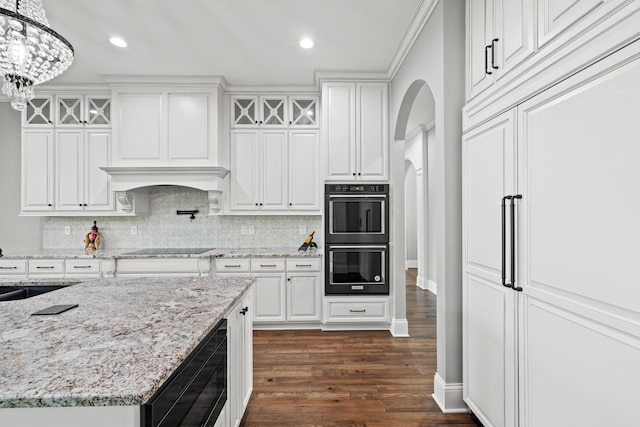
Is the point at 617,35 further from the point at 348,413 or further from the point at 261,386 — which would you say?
the point at 261,386

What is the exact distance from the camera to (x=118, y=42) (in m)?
3.03

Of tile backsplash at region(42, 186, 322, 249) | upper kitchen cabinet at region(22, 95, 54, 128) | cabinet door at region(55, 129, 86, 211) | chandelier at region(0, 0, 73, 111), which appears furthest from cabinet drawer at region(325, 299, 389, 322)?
upper kitchen cabinet at region(22, 95, 54, 128)

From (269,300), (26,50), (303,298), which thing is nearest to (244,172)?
(269,300)

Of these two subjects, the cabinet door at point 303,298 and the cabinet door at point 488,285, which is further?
the cabinet door at point 303,298

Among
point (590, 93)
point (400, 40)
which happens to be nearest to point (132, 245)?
point (400, 40)

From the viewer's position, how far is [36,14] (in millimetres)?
1900

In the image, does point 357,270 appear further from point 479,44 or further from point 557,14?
point 557,14

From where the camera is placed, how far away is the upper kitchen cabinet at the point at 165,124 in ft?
12.6

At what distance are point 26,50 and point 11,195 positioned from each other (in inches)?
137

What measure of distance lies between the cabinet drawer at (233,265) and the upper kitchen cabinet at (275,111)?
163 centimetres

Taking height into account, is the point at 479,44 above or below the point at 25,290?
above

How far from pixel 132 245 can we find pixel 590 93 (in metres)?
4.61

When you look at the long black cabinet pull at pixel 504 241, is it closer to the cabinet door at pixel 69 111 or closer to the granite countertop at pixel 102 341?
the granite countertop at pixel 102 341

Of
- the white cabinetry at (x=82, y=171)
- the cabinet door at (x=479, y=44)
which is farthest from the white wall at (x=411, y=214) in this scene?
the white cabinetry at (x=82, y=171)
